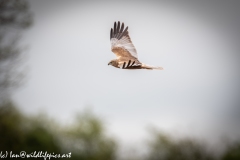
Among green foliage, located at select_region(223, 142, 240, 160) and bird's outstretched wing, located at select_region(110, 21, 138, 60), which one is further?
green foliage, located at select_region(223, 142, 240, 160)

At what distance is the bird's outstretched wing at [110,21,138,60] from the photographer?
8.60 m

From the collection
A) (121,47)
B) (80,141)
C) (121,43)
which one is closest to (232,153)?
(80,141)

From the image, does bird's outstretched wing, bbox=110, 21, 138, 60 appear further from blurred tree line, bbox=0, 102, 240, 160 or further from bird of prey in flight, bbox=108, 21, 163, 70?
blurred tree line, bbox=0, 102, 240, 160

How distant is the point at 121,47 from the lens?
29.3 feet

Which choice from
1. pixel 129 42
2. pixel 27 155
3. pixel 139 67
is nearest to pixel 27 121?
pixel 27 155

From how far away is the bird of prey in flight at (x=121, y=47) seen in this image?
791 centimetres

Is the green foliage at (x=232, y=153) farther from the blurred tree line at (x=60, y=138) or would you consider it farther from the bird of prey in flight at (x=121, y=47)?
the bird of prey in flight at (x=121, y=47)

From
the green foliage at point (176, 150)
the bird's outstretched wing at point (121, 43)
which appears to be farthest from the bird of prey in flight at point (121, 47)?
the green foliage at point (176, 150)

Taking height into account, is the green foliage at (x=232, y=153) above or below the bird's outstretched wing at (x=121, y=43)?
below

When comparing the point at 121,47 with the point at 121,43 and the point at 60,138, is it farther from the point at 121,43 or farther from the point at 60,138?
the point at 60,138

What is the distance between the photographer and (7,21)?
12.4 m

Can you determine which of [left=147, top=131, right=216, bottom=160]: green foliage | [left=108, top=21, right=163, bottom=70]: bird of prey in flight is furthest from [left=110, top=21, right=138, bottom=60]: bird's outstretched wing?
[left=147, top=131, right=216, bottom=160]: green foliage

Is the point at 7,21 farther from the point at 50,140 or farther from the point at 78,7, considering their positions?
the point at 78,7

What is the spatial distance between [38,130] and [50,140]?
0.52 m
